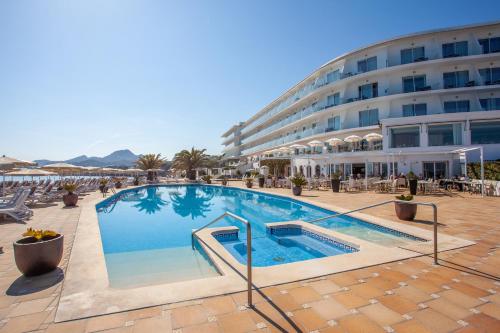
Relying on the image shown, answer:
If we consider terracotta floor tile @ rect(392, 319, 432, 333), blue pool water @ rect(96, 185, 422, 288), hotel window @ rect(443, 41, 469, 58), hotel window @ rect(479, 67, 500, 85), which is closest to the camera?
terracotta floor tile @ rect(392, 319, 432, 333)

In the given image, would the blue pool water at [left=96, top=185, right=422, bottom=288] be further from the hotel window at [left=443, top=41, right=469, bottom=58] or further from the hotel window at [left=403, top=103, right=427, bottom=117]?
the hotel window at [left=443, top=41, right=469, bottom=58]

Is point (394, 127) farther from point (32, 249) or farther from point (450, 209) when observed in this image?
point (32, 249)

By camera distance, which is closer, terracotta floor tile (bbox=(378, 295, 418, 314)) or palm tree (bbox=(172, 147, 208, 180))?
terracotta floor tile (bbox=(378, 295, 418, 314))

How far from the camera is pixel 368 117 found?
24297mm

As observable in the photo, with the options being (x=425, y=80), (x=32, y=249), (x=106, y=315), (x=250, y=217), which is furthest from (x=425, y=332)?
(x=425, y=80)

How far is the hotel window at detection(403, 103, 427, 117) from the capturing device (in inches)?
869

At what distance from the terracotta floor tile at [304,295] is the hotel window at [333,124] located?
24674 millimetres

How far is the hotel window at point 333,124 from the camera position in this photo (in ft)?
87.2

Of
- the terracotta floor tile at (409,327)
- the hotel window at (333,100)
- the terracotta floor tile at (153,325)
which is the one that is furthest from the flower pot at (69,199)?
the hotel window at (333,100)

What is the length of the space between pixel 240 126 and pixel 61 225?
55371 millimetres

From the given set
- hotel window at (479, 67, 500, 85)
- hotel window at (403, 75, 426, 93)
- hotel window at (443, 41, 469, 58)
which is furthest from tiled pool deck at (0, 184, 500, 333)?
hotel window at (443, 41, 469, 58)

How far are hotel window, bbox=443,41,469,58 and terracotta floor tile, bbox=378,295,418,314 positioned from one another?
85.5 ft

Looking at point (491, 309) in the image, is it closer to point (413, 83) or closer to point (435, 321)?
point (435, 321)

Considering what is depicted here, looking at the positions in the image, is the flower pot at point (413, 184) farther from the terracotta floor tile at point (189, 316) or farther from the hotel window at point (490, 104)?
the terracotta floor tile at point (189, 316)
